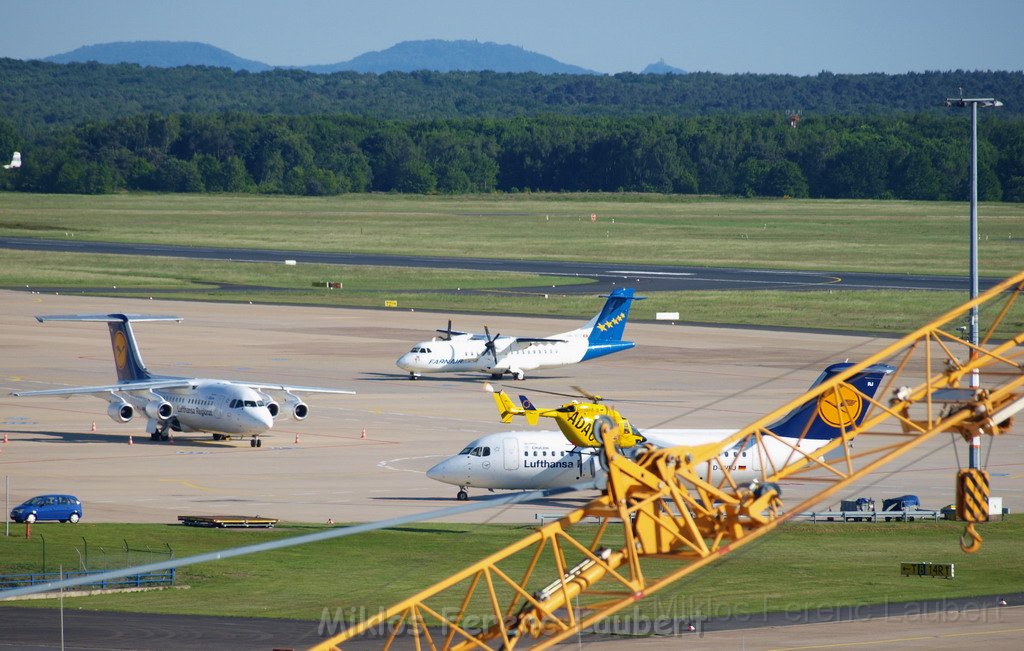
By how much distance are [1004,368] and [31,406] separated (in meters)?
53.0

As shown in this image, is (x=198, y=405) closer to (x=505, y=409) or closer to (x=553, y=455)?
(x=505, y=409)

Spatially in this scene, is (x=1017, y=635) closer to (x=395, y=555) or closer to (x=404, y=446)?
(x=395, y=555)

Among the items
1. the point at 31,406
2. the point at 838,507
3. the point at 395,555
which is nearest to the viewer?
the point at 395,555

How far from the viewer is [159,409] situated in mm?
71750

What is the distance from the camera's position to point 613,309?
94.4 metres

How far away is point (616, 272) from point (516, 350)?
7547 centimetres

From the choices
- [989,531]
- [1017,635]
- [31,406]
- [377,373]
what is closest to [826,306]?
[377,373]

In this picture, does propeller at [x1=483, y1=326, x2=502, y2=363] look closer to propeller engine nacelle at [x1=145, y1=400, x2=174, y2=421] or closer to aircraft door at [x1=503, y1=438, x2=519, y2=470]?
propeller engine nacelle at [x1=145, y1=400, x2=174, y2=421]

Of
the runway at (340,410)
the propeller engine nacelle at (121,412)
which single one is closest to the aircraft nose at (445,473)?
the runway at (340,410)

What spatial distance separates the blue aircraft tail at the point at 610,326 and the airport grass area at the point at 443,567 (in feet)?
134

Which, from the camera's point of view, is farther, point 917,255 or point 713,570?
point 917,255

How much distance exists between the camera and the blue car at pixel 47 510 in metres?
52.8

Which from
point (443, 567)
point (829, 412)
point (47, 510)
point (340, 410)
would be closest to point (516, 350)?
point (340, 410)

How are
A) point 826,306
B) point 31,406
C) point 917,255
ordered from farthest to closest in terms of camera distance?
point 917,255
point 826,306
point 31,406
